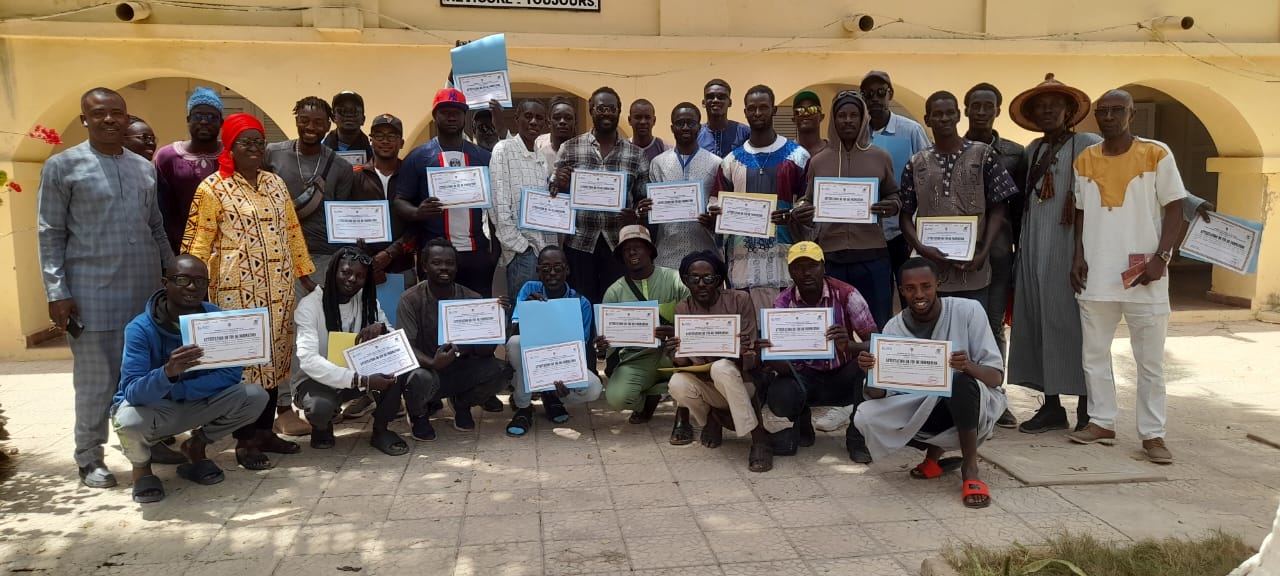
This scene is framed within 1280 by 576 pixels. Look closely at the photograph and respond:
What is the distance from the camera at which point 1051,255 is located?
5.25 meters

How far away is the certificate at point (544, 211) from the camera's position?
558cm

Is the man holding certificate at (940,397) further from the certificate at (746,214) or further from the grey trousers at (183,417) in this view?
the grey trousers at (183,417)

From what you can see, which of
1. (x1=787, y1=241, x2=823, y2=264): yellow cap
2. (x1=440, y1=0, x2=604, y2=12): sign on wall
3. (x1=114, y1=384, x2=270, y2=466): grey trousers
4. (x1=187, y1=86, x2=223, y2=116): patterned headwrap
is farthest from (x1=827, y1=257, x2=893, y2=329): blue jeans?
(x1=440, y1=0, x2=604, y2=12): sign on wall

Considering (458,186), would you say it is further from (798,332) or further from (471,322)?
(798,332)

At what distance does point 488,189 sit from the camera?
5555 mm

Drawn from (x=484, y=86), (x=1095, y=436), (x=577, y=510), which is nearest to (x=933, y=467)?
(x=1095, y=436)

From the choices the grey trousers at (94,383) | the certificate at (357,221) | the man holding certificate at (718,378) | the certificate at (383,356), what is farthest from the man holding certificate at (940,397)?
the grey trousers at (94,383)

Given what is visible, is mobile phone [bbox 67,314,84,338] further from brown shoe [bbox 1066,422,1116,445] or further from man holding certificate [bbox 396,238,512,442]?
brown shoe [bbox 1066,422,1116,445]

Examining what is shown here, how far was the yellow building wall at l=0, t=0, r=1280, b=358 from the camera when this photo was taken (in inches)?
311

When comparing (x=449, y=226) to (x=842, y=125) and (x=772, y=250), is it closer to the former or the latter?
(x=772, y=250)

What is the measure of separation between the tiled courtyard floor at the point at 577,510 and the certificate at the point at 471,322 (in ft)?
2.04

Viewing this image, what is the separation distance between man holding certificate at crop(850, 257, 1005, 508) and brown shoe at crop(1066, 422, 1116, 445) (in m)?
1.07

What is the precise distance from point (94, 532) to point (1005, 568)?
374 centimetres

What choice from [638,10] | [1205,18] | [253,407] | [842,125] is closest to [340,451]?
[253,407]
